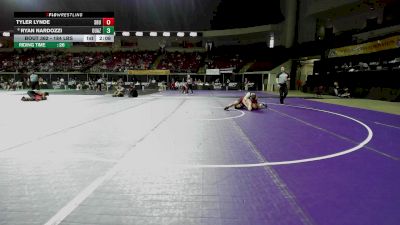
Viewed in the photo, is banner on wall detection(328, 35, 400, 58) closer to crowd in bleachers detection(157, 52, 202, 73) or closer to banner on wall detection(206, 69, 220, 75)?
banner on wall detection(206, 69, 220, 75)

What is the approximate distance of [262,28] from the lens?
44594mm

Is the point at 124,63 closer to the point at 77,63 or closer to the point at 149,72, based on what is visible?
the point at 149,72

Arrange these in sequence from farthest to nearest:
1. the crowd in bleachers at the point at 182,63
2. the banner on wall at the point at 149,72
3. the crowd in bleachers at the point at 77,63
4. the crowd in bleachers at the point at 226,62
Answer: the crowd in bleachers at the point at 77,63 < the crowd in bleachers at the point at 226,62 < the crowd in bleachers at the point at 182,63 < the banner on wall at the point at 149,72

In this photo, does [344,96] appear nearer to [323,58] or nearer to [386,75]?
[386,75]

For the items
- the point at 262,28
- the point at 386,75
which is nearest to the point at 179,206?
the point at 386,75

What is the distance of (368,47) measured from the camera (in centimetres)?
2222

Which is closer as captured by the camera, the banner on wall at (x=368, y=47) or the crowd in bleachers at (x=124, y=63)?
the banner on wall at (x=368, y=47)

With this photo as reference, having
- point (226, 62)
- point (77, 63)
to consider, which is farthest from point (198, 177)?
point (77, 63)

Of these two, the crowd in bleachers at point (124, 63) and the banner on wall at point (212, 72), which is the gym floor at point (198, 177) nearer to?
the banner on wall at point (212, 72)
